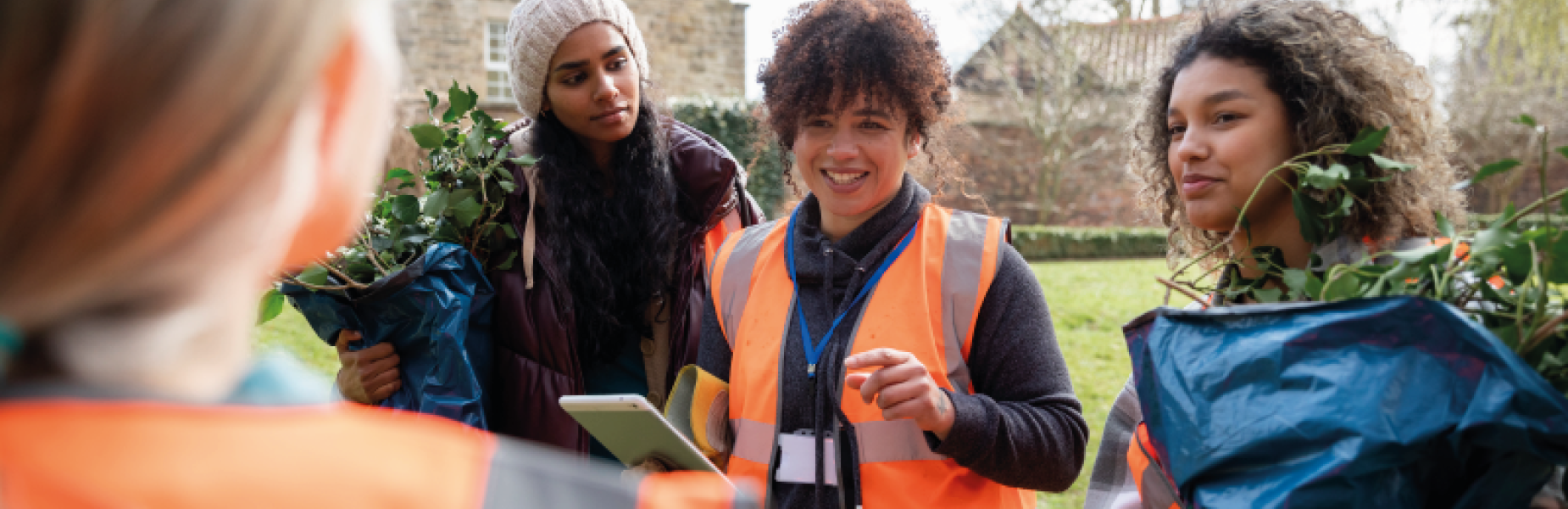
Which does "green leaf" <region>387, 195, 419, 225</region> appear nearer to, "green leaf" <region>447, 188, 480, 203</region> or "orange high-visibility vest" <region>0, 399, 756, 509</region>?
"green leaf" <region>447, 188, 480, 203</region>

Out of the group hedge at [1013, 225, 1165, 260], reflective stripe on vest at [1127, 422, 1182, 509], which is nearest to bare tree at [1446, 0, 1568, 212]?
hedge at [1013, 225, 1165, 260]

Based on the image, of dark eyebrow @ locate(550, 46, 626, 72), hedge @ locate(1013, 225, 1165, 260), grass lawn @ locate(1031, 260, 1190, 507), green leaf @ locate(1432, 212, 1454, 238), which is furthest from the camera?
hedge @ locate(1013, 225, 1165, 260)

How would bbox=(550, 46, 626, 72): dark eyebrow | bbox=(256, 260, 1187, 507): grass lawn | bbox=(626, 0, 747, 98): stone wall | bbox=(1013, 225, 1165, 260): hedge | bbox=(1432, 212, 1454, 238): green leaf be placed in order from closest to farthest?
bbox=(1432, 212, 1454, 238): green leaf < bbox=(550, 46, 626, 72): dark eyebrow < bbox=(256, 260, 1187, 507): grass lawn < bbox=(1013, 225, 1165, 260): hedge < bbox=(626, 0, 747, 98): stone wall

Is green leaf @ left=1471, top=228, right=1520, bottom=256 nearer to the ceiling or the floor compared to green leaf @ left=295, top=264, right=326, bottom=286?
nearer to the ceiling

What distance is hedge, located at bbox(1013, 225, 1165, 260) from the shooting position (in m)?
16.4

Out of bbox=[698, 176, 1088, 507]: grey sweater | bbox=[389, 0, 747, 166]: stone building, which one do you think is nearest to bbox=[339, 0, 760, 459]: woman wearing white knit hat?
bbox=[698, 176, 1088, 507]: grey sweater

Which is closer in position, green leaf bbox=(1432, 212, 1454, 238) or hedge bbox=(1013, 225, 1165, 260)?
green leaf bbox=(1432, 212, 1454, 238)

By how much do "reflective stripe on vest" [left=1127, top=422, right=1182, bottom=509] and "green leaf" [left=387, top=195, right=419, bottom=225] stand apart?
6.33 ft

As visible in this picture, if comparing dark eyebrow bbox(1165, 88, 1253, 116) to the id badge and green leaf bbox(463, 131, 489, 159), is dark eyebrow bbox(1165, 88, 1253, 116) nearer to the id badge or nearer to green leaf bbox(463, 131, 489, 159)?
the id badge

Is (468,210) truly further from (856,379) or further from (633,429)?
(856,379)

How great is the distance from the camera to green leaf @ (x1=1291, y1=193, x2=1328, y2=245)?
68.8 inches

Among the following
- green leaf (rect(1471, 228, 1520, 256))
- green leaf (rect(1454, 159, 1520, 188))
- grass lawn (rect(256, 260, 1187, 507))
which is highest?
green leaf (rect(1454, 159, 1520, 188))

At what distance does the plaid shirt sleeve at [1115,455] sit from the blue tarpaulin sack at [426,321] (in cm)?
152

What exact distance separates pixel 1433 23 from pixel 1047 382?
16.9 metres
